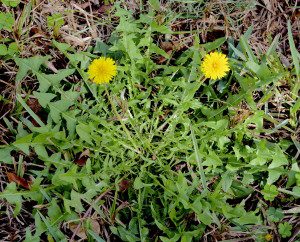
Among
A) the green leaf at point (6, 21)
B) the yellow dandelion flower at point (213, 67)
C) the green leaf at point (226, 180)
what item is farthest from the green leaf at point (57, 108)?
the green leaf at point (226, 180)

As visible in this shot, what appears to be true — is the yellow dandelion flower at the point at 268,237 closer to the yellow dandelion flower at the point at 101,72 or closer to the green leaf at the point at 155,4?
the yellow dandelion flower at the point at 101,72

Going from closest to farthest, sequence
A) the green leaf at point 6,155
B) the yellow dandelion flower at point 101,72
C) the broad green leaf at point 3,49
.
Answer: the yellow dandelion flower at point 101,72, the green leaf at point 6,155, the broad green leaf at point 3,49

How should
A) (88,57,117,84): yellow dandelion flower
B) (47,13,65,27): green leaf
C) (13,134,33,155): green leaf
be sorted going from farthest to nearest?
(47,13,65,27): green leaf → (13,134,33,155): green leaf → (88,57,117,84): yellow dandelion flower

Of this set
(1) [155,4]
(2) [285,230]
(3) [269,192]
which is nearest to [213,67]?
(1) [155,4]

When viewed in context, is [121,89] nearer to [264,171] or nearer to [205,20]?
[205,20]

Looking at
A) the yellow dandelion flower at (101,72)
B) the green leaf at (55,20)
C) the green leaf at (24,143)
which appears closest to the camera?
the yellow dandelion flower at (101,72)

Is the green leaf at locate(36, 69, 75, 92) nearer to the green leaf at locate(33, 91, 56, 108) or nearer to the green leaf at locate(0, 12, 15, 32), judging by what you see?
the green leaf at locate(33, 91, 56, 108)

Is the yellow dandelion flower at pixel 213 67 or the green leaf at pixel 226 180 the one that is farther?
the green leaf at pixel 226 180

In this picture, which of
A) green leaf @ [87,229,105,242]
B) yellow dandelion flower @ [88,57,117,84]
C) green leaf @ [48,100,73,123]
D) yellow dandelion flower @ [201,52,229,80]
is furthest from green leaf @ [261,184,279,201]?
green leaf @ [48,100,73,123]

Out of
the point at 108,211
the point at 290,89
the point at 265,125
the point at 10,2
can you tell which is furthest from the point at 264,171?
the point at 10,2
